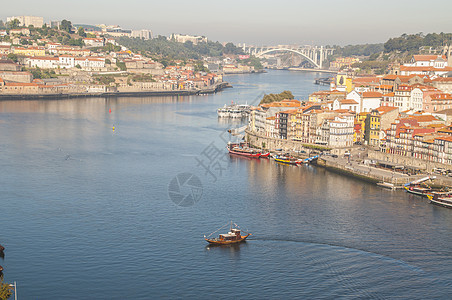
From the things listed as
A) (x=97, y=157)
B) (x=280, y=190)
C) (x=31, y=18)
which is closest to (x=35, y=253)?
(x=280, y=190)

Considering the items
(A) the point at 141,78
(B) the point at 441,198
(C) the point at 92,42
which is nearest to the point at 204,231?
(B) the point at 441,198

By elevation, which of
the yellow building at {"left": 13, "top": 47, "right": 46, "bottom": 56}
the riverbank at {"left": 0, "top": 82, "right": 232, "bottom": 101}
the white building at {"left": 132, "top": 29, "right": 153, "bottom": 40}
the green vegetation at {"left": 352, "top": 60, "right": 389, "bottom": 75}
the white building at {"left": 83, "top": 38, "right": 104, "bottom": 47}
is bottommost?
the riverbank at {"left": 0, "top": 82, "right": 232, "bottom": 101}

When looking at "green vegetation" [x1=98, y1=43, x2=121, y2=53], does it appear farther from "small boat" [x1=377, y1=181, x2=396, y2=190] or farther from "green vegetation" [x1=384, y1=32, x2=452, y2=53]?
"small boat" [x1=377, y1=181, x2=396, y2=190]

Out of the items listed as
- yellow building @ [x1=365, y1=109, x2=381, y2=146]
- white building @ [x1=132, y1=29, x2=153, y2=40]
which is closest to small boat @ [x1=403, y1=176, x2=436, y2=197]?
yellow building @ [x1=365, y1=109, x2=381, y2=146]

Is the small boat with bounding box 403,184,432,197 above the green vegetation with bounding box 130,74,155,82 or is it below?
below

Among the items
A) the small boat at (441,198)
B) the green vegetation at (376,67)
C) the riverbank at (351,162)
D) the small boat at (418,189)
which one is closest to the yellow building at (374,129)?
the riverbank at (351,162)

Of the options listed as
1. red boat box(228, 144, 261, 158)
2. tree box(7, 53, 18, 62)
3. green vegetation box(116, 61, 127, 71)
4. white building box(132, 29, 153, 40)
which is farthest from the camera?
white building box(132, 29, 153, 40)

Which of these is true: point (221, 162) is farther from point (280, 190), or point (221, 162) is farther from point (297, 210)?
point (297, 210)
